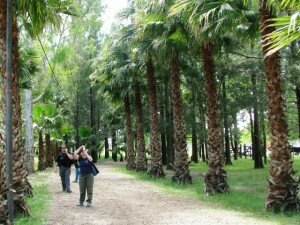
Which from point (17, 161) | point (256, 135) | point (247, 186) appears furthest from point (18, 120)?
point (256, 135)

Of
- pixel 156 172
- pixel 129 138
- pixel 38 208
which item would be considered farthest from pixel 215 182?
pixel 129 138

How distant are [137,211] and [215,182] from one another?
404 centimetres

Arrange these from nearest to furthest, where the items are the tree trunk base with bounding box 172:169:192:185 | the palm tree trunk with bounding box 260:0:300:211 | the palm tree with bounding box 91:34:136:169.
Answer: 1. the palm tree trunk with bounding box 260:0:300:211
2. the tree trunk base with bounding box 172:169:192:185
3. the palm tree with bounding box 91:34:136:169

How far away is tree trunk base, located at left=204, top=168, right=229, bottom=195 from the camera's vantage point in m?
14.6

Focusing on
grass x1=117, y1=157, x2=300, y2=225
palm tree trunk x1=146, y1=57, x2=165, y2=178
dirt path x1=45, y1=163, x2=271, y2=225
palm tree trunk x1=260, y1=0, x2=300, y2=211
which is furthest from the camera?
palm tree trunk x1=146, y1=57, x2=165, y2=178

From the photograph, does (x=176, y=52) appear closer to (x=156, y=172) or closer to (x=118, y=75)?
(x=118, y=75)

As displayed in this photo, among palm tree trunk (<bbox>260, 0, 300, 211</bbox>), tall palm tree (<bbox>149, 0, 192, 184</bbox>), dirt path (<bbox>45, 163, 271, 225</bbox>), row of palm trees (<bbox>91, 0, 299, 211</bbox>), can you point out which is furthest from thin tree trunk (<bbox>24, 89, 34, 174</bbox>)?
palm tree trunk (<bbox>260, 0, 300, 211</bbox>)

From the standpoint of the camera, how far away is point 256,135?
27641 millimetres

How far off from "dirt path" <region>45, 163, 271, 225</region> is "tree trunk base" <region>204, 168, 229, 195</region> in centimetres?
110

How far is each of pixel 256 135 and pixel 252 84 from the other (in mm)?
4071

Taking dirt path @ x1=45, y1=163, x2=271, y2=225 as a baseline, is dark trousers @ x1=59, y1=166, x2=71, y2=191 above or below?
above

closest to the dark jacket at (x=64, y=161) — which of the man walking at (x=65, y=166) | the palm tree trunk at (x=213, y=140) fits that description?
the man walking at (x=65, y=166)

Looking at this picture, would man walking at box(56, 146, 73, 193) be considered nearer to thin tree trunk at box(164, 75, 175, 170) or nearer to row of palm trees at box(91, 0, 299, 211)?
row of palm trees at box(91, 0, 299, 211)

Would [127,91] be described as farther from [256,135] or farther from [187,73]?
[256,135]
